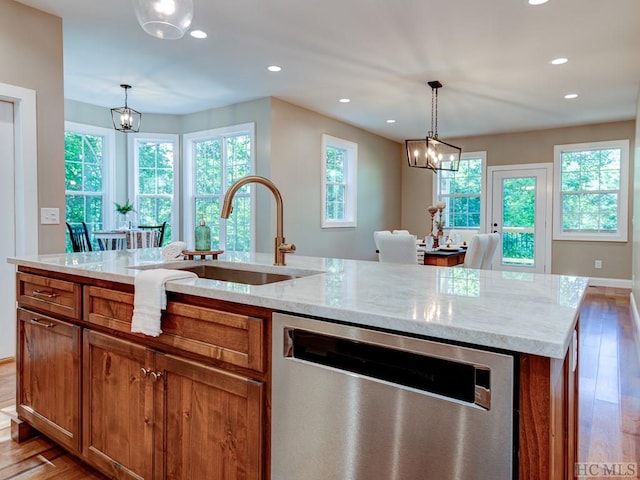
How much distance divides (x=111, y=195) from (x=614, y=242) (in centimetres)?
771

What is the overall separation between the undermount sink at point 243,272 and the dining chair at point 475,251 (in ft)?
9.19

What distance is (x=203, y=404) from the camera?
1354 millimetres

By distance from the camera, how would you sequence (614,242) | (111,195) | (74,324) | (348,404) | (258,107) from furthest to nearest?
(614,242) → (111,195) → (258,107) → (74,324) → (348,404)

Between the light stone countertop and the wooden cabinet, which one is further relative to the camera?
the wooden cabinet

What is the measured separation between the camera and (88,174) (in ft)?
19.3

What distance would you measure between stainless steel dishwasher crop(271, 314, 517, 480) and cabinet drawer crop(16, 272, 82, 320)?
1089 mm

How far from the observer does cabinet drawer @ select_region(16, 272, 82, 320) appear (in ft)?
5.82

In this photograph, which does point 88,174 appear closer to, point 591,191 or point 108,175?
point 108,175

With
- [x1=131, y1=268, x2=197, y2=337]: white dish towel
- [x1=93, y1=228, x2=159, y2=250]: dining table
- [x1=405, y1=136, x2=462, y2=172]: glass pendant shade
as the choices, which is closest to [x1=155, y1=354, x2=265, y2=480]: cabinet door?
[x1=131, y1=268, x2=197, y2=337]: white dish towel

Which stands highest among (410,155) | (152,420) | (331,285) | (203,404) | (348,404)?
(410,155)

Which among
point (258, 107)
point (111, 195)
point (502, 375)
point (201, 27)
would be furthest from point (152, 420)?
point (111, 195)

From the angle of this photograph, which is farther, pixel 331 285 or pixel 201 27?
pixel 201 27

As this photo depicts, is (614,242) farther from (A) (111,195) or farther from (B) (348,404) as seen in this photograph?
(A) (111,195)

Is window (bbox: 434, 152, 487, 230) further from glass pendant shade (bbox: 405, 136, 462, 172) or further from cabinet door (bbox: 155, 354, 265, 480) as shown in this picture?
cabinet door (bbox: 155, 354, 265, 480)
